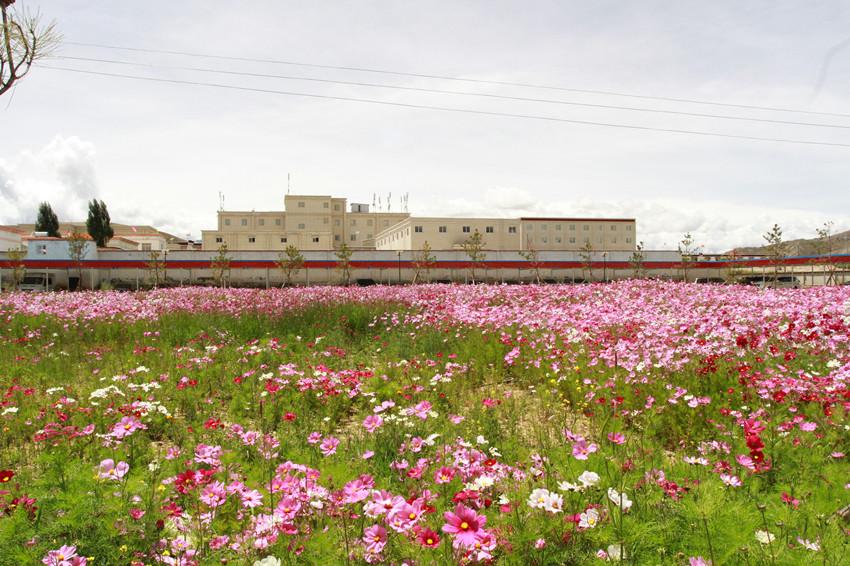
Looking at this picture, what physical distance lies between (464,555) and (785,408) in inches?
169

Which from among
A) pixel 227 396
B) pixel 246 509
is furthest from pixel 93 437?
pixel 246 509

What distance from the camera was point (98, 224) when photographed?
78.4 m

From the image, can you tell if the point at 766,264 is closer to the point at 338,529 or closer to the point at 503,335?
the point at 503,335

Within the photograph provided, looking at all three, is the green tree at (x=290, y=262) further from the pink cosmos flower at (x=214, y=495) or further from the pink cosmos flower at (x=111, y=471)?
the pink cosmos flower at (x=214, y=495)

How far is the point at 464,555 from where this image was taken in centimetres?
248

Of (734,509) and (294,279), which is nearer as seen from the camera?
(734,509)

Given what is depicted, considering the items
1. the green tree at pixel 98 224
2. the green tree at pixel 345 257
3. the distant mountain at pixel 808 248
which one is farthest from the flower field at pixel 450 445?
the green tree at pixel 98 224

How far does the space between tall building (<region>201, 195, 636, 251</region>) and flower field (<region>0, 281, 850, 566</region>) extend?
220 feet

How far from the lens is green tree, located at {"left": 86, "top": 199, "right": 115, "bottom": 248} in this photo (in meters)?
77.9

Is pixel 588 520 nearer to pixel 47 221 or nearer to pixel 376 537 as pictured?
pixel 376 537

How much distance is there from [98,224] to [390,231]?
44.5 metres

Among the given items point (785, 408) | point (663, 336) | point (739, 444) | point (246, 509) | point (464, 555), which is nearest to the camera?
point (464, 555)

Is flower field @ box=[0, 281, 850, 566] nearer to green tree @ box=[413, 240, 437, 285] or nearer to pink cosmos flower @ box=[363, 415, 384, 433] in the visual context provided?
pink cosmos flower @ box=[363, 415, 384, 433]

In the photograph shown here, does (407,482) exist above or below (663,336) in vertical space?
below
